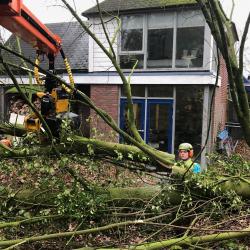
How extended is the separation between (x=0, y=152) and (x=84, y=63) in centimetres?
932

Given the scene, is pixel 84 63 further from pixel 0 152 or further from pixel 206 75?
pixel 0 152

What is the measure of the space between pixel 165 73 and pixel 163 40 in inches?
43.0

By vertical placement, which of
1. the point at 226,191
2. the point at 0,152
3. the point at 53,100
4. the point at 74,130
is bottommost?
the point at 226,191

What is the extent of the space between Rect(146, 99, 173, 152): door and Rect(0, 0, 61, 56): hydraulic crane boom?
746cm

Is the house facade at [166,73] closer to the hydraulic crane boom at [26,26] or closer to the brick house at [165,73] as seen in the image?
the brick house at [165,73]

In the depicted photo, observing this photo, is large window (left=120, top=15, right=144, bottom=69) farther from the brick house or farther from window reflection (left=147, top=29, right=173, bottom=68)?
window reflection (left=147, top=29, right=173, bottom=68)

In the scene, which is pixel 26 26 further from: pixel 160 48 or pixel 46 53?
pixel 160 48

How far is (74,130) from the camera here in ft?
14.9

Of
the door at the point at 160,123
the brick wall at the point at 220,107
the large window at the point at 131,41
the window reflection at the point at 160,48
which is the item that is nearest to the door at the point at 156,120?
the door at the point at 160,123

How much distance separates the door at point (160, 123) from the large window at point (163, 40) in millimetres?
1168

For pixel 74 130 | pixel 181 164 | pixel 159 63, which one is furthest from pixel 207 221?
pixel 159 63

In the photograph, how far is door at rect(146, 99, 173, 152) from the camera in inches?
464

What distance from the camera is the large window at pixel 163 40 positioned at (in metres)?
11.3

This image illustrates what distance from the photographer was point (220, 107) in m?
13.9
